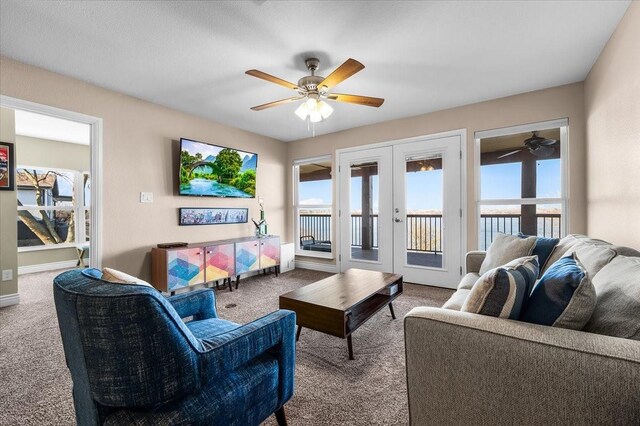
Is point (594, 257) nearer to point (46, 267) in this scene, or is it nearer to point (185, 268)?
point (185, 268)

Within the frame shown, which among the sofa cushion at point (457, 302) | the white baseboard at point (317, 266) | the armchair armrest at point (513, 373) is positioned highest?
the armchair armrest at point (513, 373)

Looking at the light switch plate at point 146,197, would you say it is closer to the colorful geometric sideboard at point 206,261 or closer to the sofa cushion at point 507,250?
the colorful geometric sideboard at point 206,261

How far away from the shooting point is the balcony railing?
327 cm

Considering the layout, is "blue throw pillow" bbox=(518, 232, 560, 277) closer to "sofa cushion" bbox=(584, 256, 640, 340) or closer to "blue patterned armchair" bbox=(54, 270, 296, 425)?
"sofa cushion" bbox=(584, 256, 640, 340)

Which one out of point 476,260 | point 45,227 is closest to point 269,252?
point 476,260

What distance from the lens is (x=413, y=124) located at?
13.0ft

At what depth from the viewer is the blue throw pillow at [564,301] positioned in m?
0.91

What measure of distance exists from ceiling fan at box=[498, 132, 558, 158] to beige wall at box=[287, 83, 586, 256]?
0.69 feet

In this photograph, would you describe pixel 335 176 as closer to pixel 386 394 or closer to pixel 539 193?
pixel 539 193

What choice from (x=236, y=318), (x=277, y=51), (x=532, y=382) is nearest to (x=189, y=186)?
(x=236, y=318)

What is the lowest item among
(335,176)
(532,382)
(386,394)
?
(386,394)

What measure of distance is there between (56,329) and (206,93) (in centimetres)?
273

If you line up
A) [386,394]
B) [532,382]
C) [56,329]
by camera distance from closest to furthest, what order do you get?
[532,382]
[386,394]
[56,329]

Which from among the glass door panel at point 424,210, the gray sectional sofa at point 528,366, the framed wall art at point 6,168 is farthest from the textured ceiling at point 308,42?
the gray sectional sofa at point 528,366
